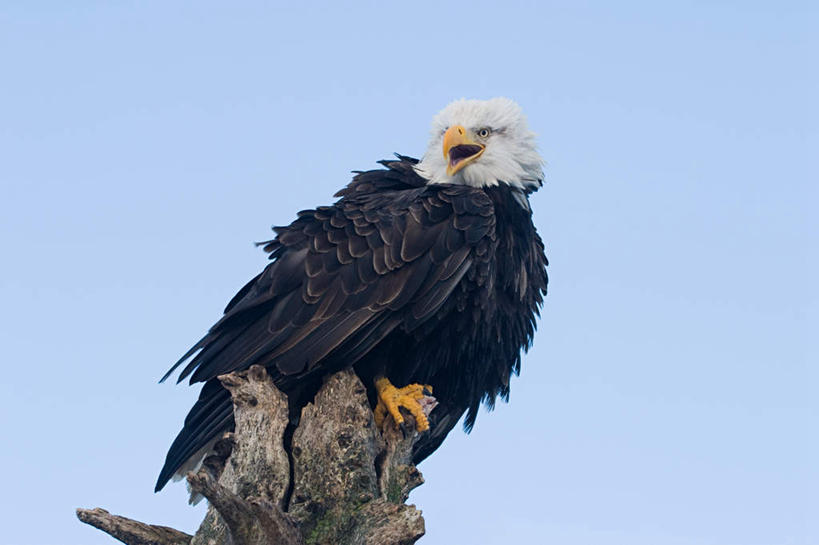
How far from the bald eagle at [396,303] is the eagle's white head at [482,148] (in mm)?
19

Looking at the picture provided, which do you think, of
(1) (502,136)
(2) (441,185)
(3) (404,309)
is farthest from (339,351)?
(1) (502,136)

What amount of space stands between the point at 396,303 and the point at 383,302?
84 mm

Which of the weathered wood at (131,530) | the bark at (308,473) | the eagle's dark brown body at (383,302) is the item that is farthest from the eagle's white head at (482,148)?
the weathered wood at (131,530)

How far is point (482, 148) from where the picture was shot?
7.80 m

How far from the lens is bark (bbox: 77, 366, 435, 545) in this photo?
18.2 feet

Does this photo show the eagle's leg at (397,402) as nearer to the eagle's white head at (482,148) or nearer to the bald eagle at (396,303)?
the bald eagle at (396,303)

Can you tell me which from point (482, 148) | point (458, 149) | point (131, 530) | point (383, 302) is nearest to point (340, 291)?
point (383, 302)

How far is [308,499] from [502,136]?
327 cm

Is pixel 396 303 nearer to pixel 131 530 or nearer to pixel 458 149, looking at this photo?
pixel 458 149

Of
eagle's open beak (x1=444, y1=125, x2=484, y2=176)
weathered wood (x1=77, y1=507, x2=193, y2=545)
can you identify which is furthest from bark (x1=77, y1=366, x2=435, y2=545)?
eagle's open beak (x1=444, y1=125, x2=484, y2=176)

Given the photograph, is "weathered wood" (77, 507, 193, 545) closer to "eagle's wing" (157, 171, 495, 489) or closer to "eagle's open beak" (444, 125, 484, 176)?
"eagle's wing" (157, 171, 495, 489)

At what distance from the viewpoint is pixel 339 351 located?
21.9ft

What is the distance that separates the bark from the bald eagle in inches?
11.4

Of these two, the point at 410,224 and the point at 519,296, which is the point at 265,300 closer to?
the point at 410,224
